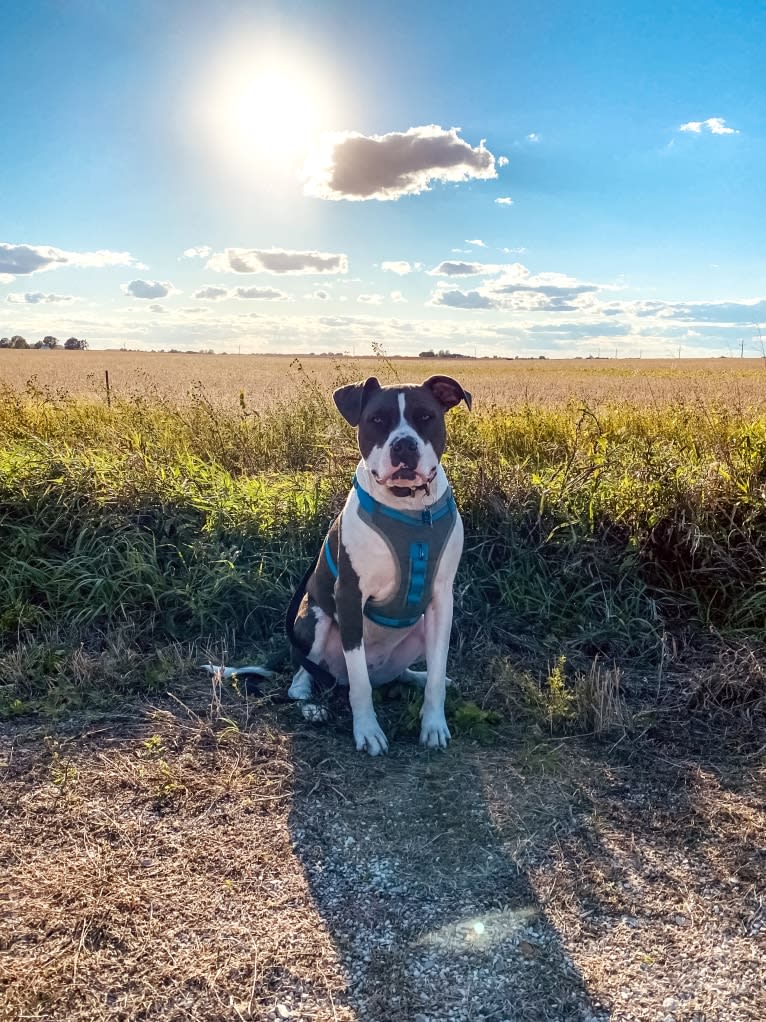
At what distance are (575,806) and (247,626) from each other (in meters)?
2.56

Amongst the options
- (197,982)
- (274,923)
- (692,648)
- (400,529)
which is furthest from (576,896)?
(692,648)

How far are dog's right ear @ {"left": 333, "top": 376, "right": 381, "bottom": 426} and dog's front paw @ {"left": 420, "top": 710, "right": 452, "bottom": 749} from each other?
1.47 metres

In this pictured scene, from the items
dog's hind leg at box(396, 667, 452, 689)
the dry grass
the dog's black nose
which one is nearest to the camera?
the dog's black nose

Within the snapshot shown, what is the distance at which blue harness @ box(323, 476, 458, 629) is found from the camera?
3.59 meters

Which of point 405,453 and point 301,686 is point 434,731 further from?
point 405,453

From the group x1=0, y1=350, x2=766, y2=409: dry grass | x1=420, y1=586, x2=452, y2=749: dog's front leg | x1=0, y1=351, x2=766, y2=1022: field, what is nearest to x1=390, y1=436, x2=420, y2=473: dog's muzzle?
x1=420, y1=586, x2=452, y2=749: dog's front leg

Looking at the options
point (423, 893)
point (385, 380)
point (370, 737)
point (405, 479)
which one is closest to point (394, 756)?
point (370, 737)

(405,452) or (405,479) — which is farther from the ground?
(405,452)

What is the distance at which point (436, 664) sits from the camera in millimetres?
3785

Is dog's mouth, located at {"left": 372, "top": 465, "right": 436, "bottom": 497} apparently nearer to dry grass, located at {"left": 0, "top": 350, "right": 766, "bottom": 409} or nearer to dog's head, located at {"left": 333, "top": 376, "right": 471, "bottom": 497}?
dog's head, located at {"left": 333, "top": 376, "right": 471, "bottom": 497}

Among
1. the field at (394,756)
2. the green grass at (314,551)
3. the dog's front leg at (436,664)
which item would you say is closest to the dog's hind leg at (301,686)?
the field at (394,756)

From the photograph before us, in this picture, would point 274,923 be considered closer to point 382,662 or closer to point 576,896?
point 576,896

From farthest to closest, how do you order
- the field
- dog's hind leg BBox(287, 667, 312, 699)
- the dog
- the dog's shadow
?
dog's hind leg BBox(287, 667, 312, 699), the dog, the field, the dog's shadow

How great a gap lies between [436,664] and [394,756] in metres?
0.48
